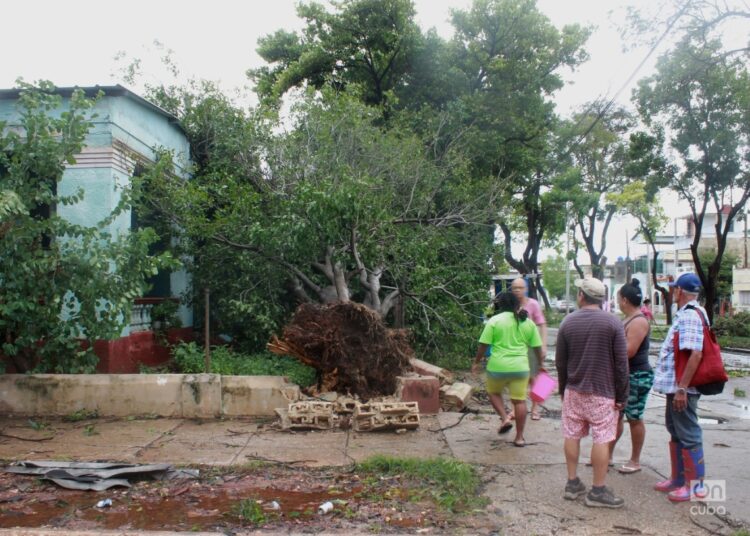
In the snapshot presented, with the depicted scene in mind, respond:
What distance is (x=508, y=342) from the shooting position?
657 centimetres

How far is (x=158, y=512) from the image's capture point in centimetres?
471

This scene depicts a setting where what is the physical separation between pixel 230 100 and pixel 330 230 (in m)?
5.71

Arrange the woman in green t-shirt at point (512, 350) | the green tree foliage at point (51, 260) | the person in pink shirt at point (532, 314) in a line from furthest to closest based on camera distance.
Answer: the green tree foliage at point (51, 260) → the person in pink shirt at point (532, 314) → the woman in green t-shirt at point (512, 350)

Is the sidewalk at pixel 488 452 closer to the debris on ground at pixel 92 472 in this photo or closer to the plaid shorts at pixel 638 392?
the debris on ground at pixel 92 472

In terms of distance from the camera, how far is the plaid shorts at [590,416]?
15.6ft

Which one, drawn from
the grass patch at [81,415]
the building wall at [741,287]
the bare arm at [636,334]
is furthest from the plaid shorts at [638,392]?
the building wall at [741,287]

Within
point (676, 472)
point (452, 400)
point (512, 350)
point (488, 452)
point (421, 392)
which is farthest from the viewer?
point (452, 400)

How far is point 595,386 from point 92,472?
13.3 feet

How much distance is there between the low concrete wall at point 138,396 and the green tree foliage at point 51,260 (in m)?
0.46

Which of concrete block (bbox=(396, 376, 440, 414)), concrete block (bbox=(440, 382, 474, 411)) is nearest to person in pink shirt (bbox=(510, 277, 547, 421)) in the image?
concrete block (bbox=(440, 382, 474, 411))

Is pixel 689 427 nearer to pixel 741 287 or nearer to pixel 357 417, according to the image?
pixel 357 417

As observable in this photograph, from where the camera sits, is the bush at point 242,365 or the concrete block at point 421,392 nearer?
the concrete block at point 421,392

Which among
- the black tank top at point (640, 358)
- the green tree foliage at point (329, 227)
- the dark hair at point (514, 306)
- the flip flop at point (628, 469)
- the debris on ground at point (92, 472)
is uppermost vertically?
the green tree foliage at point (329, 227)

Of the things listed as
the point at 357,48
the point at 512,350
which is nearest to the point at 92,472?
the point at 512,350
